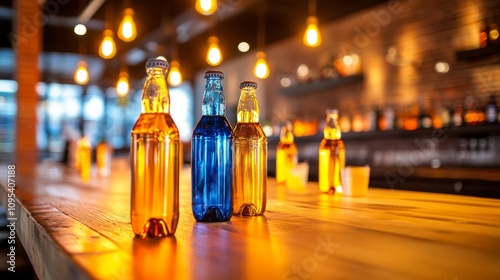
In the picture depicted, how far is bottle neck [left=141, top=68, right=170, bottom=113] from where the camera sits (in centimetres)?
80

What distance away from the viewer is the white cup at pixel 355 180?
4.83 ft

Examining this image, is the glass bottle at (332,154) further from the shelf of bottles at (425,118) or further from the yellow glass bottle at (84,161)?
the shelf of bottles at (425,118)

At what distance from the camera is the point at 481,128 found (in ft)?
10.5

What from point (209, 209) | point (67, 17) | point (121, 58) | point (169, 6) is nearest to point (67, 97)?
point (121, 58)

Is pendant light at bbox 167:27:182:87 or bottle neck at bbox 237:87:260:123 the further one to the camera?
pendant light at bbox 167:27:182:87

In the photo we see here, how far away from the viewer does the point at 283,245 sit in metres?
0.69

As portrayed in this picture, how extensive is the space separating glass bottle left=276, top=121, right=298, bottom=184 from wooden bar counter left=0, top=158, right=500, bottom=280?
774 millimetres

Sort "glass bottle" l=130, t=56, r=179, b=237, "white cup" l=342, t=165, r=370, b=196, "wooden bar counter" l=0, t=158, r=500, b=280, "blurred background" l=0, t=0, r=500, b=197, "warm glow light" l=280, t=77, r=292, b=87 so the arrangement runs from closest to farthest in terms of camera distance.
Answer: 1. "wooden bar counter" l=0, t=158, r=500, b=280
2. "glass bottle" l=130, t=56, r=179, b=237
3. "white cup" l=342, t=165, r=370, b=196
4. "blurred background" l=0, t=0, r=500, b=197
5. "warm glow light" l=280, t=77, r=292, b=87

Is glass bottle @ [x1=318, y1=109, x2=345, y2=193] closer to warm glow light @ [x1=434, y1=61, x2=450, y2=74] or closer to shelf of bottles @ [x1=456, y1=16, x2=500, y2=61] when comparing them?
shelf of bottles @ [x1=456, y1=16, x2=500, y2=61]

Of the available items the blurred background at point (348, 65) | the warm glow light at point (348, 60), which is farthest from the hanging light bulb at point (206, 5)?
the warm glow light at point (348, 60)

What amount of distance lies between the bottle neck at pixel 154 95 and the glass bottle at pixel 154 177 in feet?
0.05

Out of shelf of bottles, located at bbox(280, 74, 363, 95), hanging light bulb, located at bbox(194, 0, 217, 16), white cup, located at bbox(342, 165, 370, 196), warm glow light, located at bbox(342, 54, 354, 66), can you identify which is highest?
warm glow light, located at bbox(342, 54, 354, 66)

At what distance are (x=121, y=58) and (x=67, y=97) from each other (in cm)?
185

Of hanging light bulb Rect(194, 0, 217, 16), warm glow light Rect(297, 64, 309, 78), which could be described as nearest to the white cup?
hanging light bulb Rect(194, 0, 217, 16)
